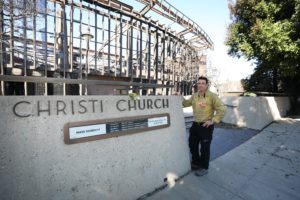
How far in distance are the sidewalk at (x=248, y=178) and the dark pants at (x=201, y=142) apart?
26 cm

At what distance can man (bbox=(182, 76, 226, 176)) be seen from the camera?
3.91 meters

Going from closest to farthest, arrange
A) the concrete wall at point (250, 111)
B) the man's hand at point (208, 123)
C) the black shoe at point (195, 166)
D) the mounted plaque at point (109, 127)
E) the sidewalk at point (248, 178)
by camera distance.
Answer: the mounted plaque at point (109, 127), the sidewalk at point (248, 178), the man's hand at point (208, 123), the black shoe at point (195, 166), the concrete wall at point (250, 111)

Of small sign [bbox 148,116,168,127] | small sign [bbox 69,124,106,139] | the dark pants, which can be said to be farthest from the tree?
small sign [bbox 69,124,106,139]

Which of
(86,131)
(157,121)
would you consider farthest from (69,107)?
(157,121)

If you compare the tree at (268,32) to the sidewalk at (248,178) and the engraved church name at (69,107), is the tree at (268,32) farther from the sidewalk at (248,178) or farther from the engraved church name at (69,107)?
the engraved church name at (69,107)

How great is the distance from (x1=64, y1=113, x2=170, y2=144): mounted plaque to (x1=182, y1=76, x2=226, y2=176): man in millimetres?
714

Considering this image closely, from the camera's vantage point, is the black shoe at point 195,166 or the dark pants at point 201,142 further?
the black shoe at point 195,166

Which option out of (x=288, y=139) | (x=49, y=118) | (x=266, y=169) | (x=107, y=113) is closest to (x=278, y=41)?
(x=288, y=139)

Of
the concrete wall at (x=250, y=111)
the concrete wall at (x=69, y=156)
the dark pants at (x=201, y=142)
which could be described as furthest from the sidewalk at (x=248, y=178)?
the concrete wall at (x=250, y=111)

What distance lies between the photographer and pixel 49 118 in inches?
99.6

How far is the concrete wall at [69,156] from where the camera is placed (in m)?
2.31

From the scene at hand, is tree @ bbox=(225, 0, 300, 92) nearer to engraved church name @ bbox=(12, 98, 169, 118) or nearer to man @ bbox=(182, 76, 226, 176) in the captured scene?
man @ bbox=(182, 76, 226, 176)

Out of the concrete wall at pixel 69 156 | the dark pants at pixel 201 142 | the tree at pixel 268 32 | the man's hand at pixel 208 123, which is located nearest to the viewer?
the concrete wall at pixel 69 156

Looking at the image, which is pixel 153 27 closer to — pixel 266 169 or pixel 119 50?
pixel 119 50
